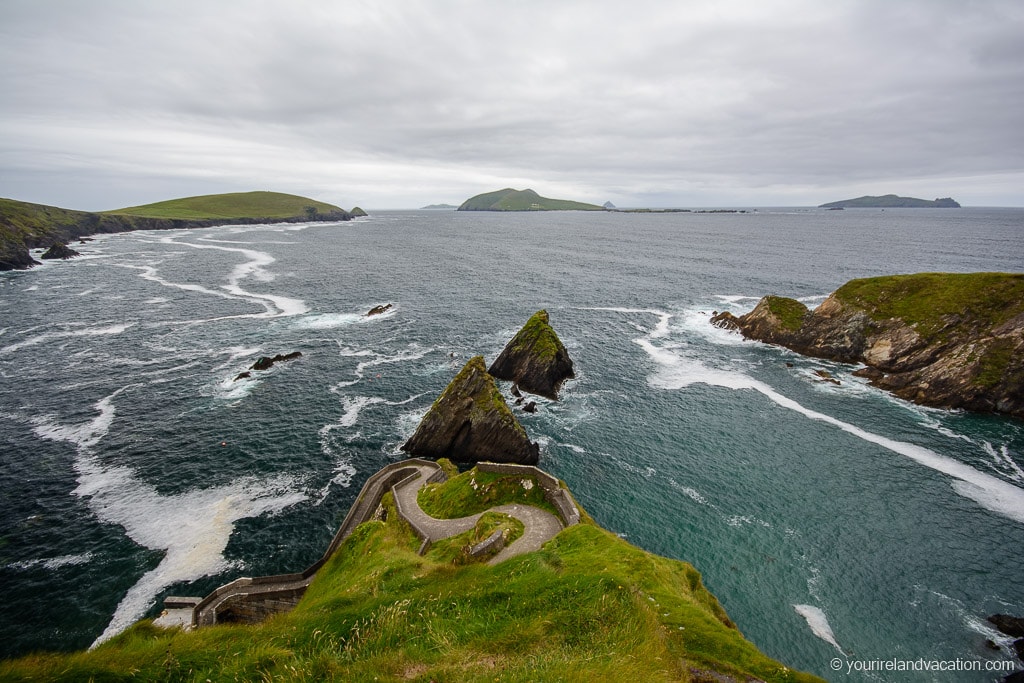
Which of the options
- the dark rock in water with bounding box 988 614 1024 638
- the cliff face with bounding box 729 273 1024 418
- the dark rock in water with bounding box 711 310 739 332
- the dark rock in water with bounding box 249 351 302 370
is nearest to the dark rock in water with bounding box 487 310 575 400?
the dark rock in water with bounding box 249 351 302 370

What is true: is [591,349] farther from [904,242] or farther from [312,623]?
[904,242]

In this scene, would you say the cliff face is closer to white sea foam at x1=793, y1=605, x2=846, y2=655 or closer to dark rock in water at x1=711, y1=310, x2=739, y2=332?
dark rock in water at x1=711, y1=310, x2=739, y2=332

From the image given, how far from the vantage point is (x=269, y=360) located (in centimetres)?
6569

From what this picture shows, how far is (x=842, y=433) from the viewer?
50281 millimetres

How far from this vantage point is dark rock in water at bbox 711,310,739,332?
274ft

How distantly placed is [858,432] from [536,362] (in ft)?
124

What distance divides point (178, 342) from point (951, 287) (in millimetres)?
122473

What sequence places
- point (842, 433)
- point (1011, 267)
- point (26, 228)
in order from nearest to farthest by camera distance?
point (842, 433), point (1011, 267), point (26, 228)

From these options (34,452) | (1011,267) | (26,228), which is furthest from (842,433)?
(26,228)

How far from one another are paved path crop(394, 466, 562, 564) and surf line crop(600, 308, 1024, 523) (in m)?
33.7

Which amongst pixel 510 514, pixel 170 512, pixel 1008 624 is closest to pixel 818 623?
pixel 1008 624

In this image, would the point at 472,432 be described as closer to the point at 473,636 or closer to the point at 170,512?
the point at 170,512

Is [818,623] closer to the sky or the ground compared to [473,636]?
closer to the ground

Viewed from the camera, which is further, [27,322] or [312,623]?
[27,322]
